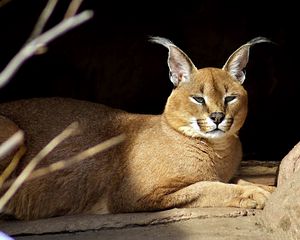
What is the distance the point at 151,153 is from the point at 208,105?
496 millimetres

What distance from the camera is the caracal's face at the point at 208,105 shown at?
15.3ft

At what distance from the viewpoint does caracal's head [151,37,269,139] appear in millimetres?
4676

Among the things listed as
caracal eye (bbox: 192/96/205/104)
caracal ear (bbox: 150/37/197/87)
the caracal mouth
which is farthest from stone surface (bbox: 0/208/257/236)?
caracal ear (bbox: 150/37/197/87)

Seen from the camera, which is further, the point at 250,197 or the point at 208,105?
the point at 208,105

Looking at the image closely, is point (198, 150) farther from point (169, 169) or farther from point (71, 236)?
point (71, 236)

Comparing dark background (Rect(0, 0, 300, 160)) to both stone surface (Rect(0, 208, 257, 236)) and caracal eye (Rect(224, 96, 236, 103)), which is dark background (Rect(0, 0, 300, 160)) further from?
stone surface (Rect(0, 208, 257, 236))

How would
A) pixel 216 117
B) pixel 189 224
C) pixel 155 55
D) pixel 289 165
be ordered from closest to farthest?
pixel 189 224 → pixel 216 117 → pixel 289 165 → pixel 155 55

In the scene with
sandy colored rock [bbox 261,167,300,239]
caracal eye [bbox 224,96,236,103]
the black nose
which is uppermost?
caracal eye [bbox 224,96,236,103]

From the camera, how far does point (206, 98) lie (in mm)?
4730

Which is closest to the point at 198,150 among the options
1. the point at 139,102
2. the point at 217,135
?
the point at 217,135

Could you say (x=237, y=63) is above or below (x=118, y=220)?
above

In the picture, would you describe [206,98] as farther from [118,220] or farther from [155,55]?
[155,55]

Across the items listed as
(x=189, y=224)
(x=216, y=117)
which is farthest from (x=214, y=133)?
(x=189, y=224)

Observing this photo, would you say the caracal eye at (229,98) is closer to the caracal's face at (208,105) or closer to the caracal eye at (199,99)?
the caracal's face at (208,105)
